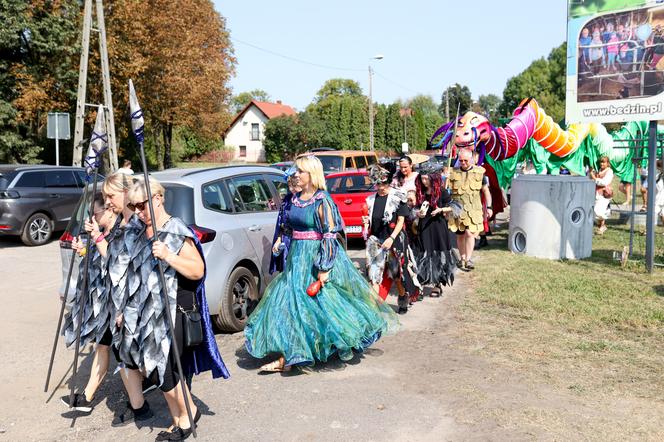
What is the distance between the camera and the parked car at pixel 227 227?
6305 mm

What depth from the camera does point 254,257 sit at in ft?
22.7

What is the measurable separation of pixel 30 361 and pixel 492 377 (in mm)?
4232

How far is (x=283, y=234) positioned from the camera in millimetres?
6012

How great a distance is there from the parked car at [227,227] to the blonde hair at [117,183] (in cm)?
172

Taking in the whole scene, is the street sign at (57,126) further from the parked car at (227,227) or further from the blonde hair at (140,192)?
the blonde hair at (140,192)

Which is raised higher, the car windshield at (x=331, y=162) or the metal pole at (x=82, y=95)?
the metal pole at (x=82, y=95)

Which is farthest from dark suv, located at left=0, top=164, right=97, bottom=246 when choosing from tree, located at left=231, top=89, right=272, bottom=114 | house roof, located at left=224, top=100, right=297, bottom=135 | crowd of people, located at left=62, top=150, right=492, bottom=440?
tree, located at left=231, top=89, right=272, bottom=114

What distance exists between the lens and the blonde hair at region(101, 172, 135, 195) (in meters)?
4.39

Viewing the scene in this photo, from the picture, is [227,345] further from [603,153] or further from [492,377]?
[603,153]

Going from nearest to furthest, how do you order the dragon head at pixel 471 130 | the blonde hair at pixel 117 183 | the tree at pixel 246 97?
the blonde hair at pixel 117 183 < the dragon head at pixel 471 130 < the tree at pixel 246 97

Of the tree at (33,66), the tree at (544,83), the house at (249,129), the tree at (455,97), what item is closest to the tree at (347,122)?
the tree at (455,97)

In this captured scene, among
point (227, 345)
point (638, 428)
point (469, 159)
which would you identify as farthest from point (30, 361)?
point (469, 159)

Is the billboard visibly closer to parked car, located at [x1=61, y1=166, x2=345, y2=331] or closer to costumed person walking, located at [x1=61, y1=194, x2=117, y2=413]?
parked car, located at [x1=61, y1=166, x2=345, y2=331]

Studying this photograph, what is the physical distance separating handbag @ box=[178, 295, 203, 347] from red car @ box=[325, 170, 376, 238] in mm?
7744
